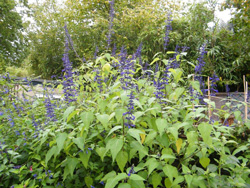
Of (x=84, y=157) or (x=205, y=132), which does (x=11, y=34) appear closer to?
(x=84, y=157)

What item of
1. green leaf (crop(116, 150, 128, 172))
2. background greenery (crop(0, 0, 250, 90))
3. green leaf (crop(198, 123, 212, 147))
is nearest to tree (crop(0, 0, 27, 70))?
background greenery (crop(0, 0, 250, 90))

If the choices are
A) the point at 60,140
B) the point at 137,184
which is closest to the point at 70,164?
the point at 60,140

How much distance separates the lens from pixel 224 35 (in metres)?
8.12

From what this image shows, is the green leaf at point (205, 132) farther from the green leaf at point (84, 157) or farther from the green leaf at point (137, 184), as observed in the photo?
the green leaf at point (84, 157)

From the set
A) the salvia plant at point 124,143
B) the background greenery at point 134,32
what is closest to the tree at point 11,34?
the background greenery at point 134,32

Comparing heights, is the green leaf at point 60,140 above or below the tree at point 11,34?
below

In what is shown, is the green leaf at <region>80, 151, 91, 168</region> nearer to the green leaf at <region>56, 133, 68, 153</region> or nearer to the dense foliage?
the dense foliage

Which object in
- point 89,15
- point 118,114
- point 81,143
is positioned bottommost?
point 81,143

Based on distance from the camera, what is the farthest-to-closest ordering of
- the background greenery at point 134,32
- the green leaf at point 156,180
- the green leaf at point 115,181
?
1. the background greenery at point 134,32
2. the green leaf at point 156,180
3. the green leaf at point 115,181

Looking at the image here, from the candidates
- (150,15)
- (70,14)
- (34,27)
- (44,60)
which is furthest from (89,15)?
(34,27)

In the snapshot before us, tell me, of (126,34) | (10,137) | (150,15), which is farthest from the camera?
(126,34)

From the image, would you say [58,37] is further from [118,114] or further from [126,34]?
[118,114]

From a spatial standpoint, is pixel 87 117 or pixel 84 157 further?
pixel 84 157

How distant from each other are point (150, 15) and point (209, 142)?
10.3 metres
